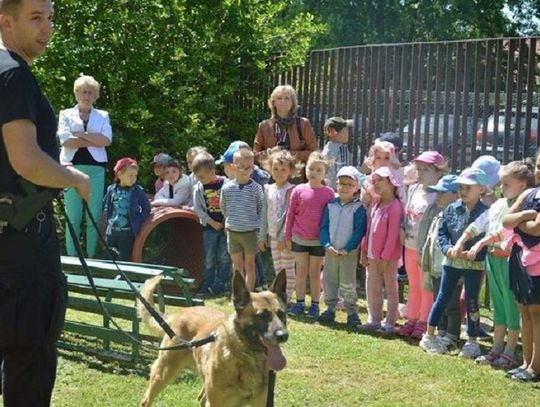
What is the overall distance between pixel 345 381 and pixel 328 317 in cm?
218

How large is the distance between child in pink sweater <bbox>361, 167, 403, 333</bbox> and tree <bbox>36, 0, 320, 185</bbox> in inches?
202

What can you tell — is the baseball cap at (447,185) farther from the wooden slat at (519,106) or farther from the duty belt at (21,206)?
the duty belt at (21,206)

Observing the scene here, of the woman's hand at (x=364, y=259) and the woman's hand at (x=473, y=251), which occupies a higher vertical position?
the woman's hand at (x=473, y=251)

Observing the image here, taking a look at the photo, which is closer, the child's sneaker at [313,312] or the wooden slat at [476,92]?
the child's sneaker at [313,312]

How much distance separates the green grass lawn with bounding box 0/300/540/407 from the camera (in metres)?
6.09

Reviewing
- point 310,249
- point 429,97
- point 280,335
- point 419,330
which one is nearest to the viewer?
point 280,335

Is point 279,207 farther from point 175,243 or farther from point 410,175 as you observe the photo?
point 175,243

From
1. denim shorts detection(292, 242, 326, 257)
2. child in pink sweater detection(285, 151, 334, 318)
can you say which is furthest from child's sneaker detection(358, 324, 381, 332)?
denim shorts detection(292, 242, 326, 257)

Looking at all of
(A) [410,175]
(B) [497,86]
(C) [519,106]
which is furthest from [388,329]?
(B) [497,86]

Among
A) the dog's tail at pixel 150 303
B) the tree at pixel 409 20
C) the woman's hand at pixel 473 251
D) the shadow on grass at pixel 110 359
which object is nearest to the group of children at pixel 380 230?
the woman's hand at pixel 473 251

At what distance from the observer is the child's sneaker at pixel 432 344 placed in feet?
24.7

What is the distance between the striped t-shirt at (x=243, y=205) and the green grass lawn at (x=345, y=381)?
209cm

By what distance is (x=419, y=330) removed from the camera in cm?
811

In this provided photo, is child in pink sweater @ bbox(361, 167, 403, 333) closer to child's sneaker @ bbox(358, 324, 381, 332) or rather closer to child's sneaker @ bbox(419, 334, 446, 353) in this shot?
child's sneaker @ bbox(358, 324, 381, 332)
